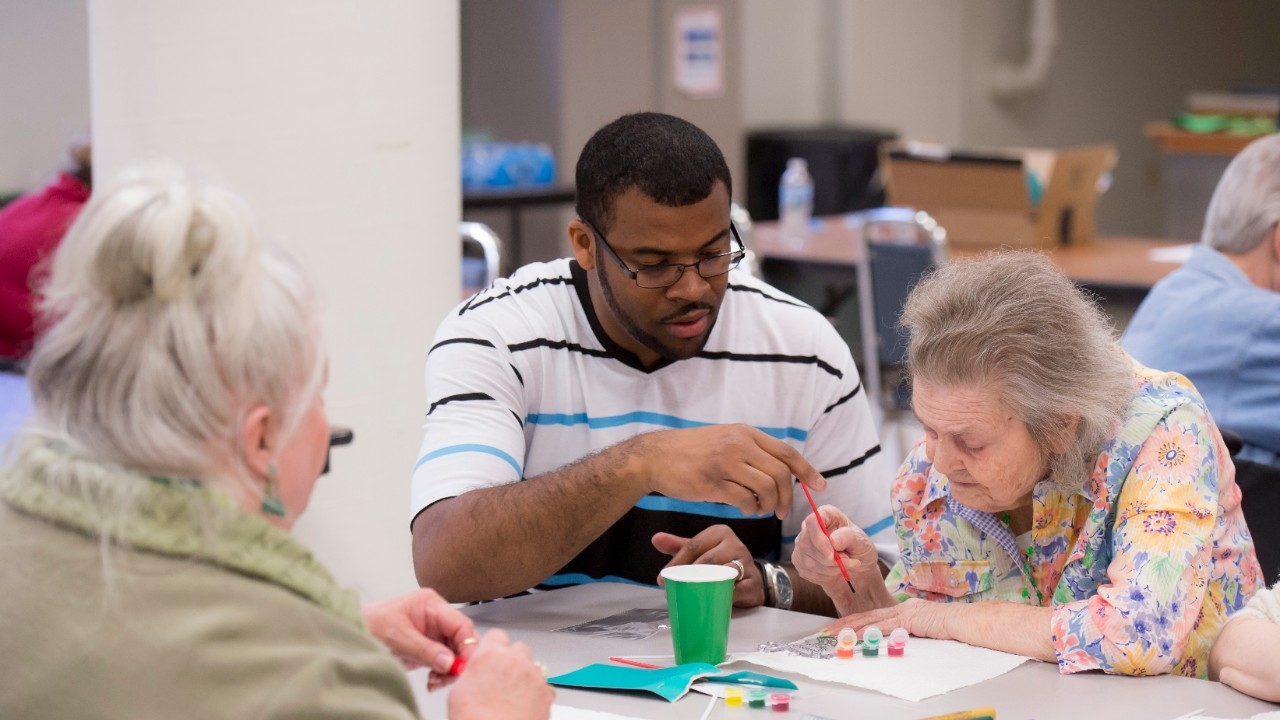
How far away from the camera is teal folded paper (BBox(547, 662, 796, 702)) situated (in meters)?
1.69

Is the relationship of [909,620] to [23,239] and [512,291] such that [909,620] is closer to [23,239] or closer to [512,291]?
[512,291]

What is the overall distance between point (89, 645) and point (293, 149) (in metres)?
2.14

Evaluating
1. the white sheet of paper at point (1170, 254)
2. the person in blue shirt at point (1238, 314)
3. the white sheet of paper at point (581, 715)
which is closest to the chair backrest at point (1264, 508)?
the person in blue shirt at point (1238, 314)

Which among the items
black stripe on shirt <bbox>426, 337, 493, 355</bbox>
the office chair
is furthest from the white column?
the office chair

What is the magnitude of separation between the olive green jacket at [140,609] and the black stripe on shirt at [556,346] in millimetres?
1135

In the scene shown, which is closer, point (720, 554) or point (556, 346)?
point (720, 554)

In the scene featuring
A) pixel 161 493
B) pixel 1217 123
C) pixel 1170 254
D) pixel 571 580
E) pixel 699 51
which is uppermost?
pixel 699 51

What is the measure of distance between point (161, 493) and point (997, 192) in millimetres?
4542

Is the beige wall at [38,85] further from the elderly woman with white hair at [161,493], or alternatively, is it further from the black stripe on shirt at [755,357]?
the elderly woman with white hair at [161,493]

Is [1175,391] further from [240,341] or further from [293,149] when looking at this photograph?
[293,149]

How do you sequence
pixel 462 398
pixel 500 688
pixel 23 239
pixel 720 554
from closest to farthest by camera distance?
pixel 500 688
pixel 720 554
pixel 462 398
pixel 23 239

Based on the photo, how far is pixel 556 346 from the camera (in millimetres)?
2320

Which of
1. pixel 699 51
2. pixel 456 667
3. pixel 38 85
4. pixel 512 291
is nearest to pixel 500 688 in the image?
pixel 456 667

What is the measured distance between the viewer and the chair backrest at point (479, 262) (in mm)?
5020
